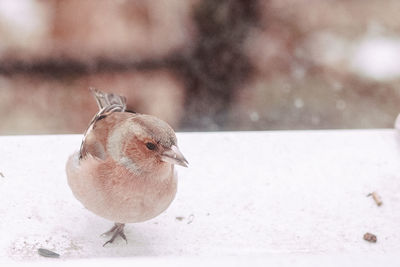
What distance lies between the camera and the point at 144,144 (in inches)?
48.9

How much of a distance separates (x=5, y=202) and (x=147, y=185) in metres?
0.36

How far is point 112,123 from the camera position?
52.5 inches

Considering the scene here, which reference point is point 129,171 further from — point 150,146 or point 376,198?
point 376,198

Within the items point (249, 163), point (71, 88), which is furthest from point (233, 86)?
point (249, 163)

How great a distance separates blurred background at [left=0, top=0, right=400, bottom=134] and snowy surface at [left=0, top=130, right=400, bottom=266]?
0.92m

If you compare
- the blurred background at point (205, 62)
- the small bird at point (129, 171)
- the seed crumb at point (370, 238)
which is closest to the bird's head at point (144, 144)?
the small bird at point (129, 171)

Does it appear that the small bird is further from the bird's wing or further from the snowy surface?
the snowy surface

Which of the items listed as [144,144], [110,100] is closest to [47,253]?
[144,144]

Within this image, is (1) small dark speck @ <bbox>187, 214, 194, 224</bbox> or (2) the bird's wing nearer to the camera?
(2) the bird's wing

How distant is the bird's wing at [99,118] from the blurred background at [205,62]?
3.09 ft

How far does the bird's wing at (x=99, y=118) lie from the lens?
1319 mm

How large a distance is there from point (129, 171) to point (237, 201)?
0.34m

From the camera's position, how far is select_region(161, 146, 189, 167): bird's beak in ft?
3.97

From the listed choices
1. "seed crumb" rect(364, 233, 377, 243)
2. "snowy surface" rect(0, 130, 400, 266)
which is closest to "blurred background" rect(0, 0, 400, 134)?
"snowy surface" rect(0, 130, 400, 266)
